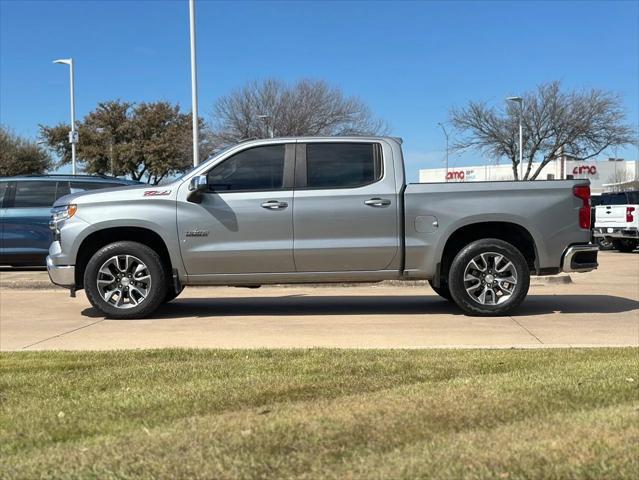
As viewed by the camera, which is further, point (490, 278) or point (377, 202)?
point (490, 278)

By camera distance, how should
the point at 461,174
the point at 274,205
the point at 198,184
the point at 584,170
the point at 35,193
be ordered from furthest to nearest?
1. the point at 461,174
2. the point at 584,170
3. the point at 35,193
4. the point at 274,205
5. the point at 198,184

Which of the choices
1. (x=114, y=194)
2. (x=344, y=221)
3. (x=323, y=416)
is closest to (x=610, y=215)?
(x=344, y=221)

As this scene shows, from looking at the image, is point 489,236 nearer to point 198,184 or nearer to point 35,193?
point 198,184

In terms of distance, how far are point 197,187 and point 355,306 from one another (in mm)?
2771

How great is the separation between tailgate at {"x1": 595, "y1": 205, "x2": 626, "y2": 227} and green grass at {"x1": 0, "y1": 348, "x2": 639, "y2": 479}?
1532 cm

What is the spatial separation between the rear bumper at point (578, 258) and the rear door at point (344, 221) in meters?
1.98

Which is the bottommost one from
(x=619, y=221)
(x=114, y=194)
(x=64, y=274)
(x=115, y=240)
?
(x=64, y=274)

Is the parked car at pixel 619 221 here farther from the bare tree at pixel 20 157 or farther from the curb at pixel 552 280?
the bare tree at pixel 20 157

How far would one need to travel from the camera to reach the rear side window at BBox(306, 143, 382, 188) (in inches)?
302

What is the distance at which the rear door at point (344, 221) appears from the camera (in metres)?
7.54

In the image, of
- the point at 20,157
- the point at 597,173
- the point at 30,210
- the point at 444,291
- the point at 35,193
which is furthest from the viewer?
the point at 597,173

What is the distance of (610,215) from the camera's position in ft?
64.7

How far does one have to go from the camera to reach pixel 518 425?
3.50 meters

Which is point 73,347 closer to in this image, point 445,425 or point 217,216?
point 217,216
